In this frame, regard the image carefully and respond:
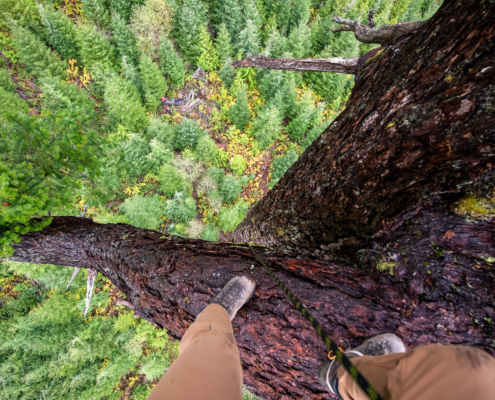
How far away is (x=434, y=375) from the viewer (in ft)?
3.68

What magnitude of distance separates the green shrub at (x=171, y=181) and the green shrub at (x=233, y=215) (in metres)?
2.65

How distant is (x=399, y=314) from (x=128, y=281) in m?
3.03

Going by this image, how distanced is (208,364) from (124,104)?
12979mm

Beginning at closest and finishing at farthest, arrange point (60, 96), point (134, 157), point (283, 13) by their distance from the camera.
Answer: point (60, 96), point (134, 157), point (283, 13)

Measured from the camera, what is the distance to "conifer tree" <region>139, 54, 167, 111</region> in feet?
38.6

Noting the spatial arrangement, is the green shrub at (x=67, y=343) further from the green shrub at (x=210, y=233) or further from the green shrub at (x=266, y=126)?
the green shrub at (x=266, y=126)

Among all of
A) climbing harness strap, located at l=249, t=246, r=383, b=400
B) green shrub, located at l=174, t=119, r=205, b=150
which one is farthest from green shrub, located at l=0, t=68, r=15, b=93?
climbing harness strap, located at l=249, t=246, r=383, b=400

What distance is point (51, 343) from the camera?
9562mm

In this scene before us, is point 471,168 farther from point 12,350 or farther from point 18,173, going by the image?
point 12,350

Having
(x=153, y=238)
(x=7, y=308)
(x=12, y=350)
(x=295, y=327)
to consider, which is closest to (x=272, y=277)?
(x=295, y=327)

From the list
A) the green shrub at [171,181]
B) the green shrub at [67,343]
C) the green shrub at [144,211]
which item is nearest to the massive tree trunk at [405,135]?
the green shrub at [171,181]

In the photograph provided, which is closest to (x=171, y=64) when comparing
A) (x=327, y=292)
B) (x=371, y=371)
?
(x=327, y=292)

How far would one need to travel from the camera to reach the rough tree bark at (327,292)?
59.4 inches

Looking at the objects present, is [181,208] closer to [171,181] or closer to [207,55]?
[171,181]
